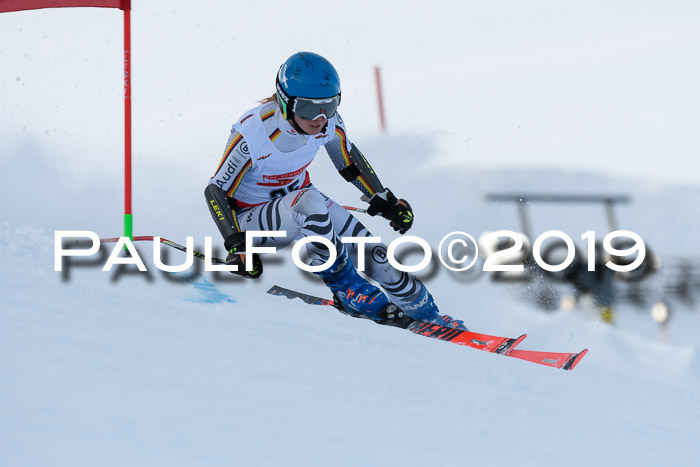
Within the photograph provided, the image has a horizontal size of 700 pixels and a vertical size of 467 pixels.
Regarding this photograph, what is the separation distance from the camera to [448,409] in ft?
7.16

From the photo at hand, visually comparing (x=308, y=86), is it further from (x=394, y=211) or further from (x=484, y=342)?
(x=484, y=342)

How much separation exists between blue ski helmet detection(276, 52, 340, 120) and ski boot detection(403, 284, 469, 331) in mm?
1250

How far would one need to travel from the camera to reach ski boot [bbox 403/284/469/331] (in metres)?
4.32

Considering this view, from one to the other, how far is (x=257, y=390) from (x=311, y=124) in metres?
2.18

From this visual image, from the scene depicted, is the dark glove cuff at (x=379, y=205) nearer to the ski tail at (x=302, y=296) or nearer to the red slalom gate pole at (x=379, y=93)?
the ski tail at (x=302, y=296)

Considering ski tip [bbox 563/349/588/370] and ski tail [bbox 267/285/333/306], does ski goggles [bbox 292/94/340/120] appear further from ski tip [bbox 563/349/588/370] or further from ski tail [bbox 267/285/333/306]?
ski tip [bbox 563/349/588/370]

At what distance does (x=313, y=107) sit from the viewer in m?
3.84

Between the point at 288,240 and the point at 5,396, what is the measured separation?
2598 millimetres

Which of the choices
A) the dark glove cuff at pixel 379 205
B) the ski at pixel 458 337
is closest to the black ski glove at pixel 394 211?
the dark glove cuff at pixel 379 205

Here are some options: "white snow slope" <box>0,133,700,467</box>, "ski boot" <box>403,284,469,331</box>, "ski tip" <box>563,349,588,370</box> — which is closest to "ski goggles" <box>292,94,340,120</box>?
"white snow slope" <box>0,133,700,467</box>

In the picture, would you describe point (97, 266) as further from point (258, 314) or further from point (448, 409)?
point (448, 409)

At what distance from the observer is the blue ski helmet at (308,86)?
12.5 feet

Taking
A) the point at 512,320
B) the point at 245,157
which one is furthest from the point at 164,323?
the point at 512,320

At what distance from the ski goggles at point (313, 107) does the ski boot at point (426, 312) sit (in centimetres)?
123
